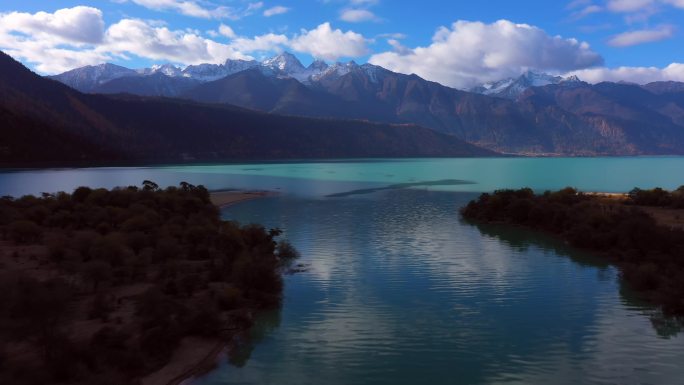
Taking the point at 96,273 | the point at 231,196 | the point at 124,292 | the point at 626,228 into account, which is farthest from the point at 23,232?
the point at 231,196

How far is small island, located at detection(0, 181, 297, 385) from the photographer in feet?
70.1

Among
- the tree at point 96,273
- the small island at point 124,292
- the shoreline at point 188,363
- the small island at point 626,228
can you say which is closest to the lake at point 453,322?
the shoreline at point 188,363

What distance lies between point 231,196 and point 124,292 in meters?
73.5

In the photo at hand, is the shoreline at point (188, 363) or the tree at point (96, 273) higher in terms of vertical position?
the tree at point (96, 273)

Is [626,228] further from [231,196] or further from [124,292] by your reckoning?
[231,196]

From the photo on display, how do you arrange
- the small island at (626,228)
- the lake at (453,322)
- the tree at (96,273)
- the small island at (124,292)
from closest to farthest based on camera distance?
the small island at (124,292), the lake at (453,322), the tree at (96,273), the small island at (626,228)

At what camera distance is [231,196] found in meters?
105

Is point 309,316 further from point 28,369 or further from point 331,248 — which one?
point 331,248

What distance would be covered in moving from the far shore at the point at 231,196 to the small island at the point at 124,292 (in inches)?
1426

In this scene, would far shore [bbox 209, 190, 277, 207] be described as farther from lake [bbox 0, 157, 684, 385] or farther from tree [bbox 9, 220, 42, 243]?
tree [bbox 9, 220, 42, 243]

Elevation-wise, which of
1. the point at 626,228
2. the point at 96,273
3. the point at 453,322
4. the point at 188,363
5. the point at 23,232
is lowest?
the point at 188,363

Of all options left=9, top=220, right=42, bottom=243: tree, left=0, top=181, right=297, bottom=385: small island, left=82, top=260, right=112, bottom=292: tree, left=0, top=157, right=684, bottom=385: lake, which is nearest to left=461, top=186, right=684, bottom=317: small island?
left=0, top=157, right=684, bottom=385: lake

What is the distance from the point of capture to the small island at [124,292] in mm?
21359

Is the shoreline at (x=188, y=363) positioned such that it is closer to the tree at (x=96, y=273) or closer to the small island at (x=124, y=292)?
the small island at (x=124, y=292)
